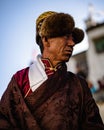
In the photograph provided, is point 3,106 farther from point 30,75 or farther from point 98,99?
point 98,99

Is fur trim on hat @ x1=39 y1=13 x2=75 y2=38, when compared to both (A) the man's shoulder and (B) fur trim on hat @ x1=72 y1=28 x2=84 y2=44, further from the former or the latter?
(A) the man's shoulder

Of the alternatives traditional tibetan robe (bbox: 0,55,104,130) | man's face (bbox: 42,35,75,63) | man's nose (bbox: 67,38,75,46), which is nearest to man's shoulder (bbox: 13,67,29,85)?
traditional tibetan robe (bbox: 0,55,104,130)

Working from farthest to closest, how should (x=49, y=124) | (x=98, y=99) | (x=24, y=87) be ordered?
(x=98, y=99) → (x=24, y=87) → (x=49, y=124)

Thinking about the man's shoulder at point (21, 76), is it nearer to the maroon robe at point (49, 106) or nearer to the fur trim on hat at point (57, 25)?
the maroon robe at point (49, 106)

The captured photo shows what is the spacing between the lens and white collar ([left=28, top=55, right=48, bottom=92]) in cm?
236

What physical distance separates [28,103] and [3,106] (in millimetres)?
175

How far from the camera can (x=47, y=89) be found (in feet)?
7.56

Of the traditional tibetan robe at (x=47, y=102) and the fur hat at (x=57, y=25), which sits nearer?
the traditional tibetan robe at (x=47, y=102)

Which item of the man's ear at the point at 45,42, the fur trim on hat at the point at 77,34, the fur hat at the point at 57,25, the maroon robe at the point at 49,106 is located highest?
the fur hat at the point at 57,25

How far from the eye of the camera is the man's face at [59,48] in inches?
96.9

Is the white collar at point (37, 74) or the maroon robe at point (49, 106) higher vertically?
the white collar at point (37, 74)

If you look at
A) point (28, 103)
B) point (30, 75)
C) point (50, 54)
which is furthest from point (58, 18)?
point (28, 103)

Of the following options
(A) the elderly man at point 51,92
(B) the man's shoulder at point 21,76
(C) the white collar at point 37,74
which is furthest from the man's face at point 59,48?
(B) the man's shoulder at point 21,76

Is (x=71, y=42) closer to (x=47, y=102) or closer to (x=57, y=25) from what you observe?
(x=57, y=25)
